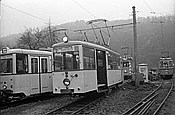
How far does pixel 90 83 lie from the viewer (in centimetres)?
1174

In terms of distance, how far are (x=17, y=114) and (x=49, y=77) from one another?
495 cm

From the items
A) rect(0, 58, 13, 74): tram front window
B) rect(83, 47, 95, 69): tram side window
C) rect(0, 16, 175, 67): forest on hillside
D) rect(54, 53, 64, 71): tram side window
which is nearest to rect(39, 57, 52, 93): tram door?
rect(0, 58, 13, 74): tram front window

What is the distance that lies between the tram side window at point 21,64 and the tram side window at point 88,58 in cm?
319

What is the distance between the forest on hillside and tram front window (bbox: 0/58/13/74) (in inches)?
89.3

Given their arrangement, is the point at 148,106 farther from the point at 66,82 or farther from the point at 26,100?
the point at 26,100

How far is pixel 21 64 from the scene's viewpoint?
12367 mm

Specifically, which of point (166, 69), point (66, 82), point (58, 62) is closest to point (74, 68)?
point (66, 82)

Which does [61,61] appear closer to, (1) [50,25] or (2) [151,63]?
(1) [50,25]

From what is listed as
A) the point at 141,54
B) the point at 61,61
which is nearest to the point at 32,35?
the point at 141,54

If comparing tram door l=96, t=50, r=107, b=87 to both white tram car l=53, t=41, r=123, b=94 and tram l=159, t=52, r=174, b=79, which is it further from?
tram l=159, t=52, r=174, b=79

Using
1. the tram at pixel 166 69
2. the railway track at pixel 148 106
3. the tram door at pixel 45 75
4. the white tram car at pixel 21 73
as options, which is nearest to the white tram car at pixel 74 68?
the white tram car at pixel 21 73

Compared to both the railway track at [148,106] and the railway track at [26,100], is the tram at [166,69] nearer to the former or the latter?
the railway track at [148,106]

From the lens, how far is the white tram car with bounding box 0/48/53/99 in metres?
11.9

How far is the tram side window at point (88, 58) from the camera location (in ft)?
37.7
